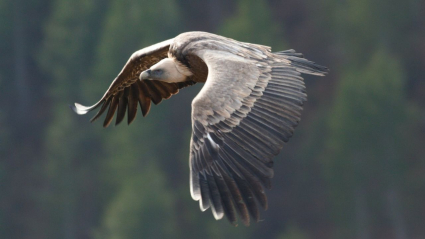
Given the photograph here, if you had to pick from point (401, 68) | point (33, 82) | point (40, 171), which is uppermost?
point (401, 68)

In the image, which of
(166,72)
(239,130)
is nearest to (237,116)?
(239,130)

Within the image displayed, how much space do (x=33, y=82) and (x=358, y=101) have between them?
48.7 feet

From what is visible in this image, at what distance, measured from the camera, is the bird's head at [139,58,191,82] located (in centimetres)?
1002

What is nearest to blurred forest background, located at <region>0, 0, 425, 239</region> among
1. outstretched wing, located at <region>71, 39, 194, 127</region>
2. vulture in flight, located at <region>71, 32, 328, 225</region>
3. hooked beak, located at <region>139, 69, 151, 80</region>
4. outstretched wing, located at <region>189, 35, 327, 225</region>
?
outstretched wing, located at <region>71, 39, 194, 127</region>

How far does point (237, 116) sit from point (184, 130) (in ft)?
92.8

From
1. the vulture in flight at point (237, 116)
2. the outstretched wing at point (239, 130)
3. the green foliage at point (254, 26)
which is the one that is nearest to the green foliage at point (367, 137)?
the green foliage at point (254, 26)

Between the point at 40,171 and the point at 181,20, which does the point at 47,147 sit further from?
the point at 181,20

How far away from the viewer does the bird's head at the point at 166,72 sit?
1002 cm

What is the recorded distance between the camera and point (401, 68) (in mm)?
35625

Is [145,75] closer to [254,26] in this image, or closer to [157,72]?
[157,72]

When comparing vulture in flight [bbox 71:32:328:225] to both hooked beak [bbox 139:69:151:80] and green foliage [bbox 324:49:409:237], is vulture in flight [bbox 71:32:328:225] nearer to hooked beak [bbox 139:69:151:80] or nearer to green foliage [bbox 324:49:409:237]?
hooked beak [bbox 139:69:151:80]

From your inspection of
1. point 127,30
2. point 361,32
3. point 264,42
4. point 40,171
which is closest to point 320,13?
point 361,32

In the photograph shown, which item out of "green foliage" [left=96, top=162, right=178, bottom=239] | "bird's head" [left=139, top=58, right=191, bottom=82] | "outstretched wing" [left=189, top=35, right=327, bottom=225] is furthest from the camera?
"green foliage" [left=96, top=162, right=178, bottom=239]

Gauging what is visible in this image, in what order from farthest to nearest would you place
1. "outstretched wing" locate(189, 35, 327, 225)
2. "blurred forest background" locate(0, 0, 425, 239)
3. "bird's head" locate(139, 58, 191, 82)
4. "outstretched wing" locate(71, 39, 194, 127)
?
"blurred forest background" locate(0, 0, 425, 239)
"outstretched wing" locate(71, 39, 194, 127)
"bird's head" locate(139, 58, 191, 82)
"outstretched wing" locate(189, 35, 327, 225)
